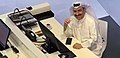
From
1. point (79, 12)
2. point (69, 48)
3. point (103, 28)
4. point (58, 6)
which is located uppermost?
point (79, 12)

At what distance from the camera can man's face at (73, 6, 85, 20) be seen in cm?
464

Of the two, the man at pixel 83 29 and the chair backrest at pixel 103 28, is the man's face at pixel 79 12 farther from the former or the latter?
the chair backrest at pixel 103 28

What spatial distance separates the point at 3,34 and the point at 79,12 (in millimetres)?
988

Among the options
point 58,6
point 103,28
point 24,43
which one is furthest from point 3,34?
point 58,6

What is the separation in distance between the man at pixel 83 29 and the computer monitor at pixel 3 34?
2.58ft

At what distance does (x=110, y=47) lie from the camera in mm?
5812

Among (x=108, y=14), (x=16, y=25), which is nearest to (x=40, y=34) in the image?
(x=16, y=25)

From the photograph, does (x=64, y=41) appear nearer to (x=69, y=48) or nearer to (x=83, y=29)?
(x=69, y=48)

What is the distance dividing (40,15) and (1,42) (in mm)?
775

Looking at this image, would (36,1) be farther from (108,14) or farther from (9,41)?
(9,41)

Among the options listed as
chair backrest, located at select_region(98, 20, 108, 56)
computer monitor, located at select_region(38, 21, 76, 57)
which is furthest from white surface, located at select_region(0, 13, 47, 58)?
chair backrest, located at select_region(98, 20, 108, 56)

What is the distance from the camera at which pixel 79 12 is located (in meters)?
4.66

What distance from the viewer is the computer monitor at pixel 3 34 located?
4561mm

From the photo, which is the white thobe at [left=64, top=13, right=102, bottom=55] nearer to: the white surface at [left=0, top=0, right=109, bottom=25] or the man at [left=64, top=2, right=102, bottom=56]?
the man at [left=64, top=2, right=102, bottom=56]
